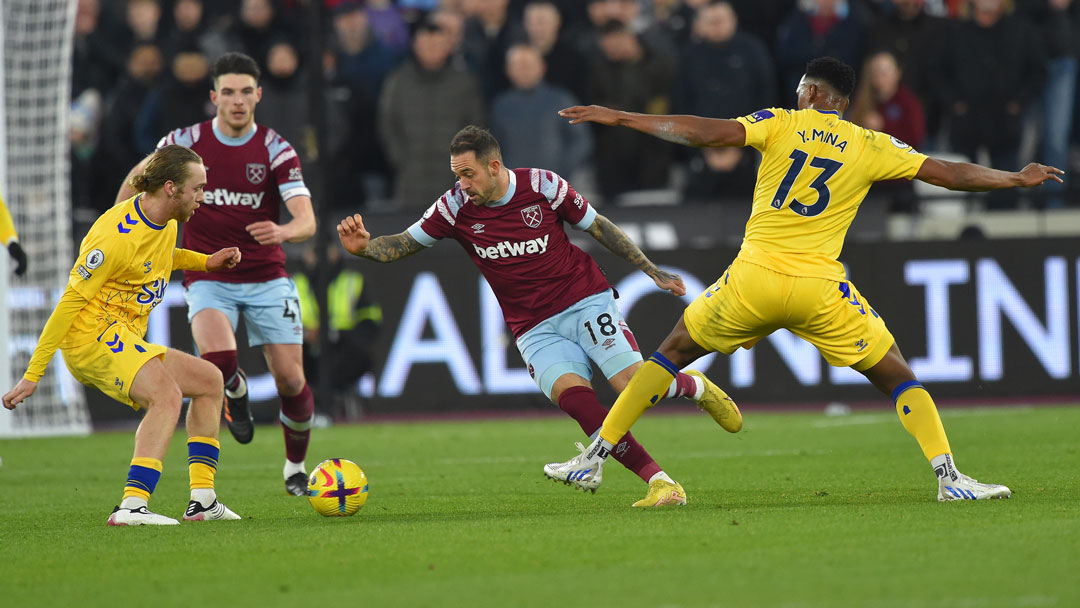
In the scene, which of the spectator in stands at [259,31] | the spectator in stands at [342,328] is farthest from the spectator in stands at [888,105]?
the spectator in stands at [259,31]

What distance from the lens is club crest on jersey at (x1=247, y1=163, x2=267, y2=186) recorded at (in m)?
9.11

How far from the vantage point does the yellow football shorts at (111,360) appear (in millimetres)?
7203

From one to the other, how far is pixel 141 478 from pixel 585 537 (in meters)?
2.41

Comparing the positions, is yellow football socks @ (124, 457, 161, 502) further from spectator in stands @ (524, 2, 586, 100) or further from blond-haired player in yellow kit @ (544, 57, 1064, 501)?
spectator in stands @ (524, 2, 586, 100)

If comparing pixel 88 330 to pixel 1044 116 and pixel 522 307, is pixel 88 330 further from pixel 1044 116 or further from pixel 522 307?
pixel 1044 116

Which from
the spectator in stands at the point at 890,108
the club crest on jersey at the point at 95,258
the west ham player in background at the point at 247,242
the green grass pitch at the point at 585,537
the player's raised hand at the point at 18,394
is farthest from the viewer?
the spectator in stands at the point at 890,108

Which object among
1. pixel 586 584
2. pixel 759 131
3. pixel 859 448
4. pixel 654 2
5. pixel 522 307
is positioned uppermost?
pixel 654 2

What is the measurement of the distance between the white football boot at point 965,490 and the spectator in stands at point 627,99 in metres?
8.80

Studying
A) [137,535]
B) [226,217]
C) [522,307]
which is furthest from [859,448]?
[137,535]

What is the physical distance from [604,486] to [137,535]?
317cm

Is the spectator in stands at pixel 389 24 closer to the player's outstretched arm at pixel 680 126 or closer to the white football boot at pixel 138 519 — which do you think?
the player's outstretched arm at pixel 680 126

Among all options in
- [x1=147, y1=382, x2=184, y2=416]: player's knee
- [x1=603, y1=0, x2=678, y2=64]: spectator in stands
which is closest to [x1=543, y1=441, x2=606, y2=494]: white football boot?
[x1=147, y1=382, x2=184, y2=416]: player's knee

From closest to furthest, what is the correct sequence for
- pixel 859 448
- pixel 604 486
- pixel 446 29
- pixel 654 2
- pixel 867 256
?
1. pixel 604 486
2. pixel 859 448
3. pixel 867 256
4. pixel 446 29
5. pixel 654 2

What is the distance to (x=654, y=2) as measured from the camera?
17031 millimetres
